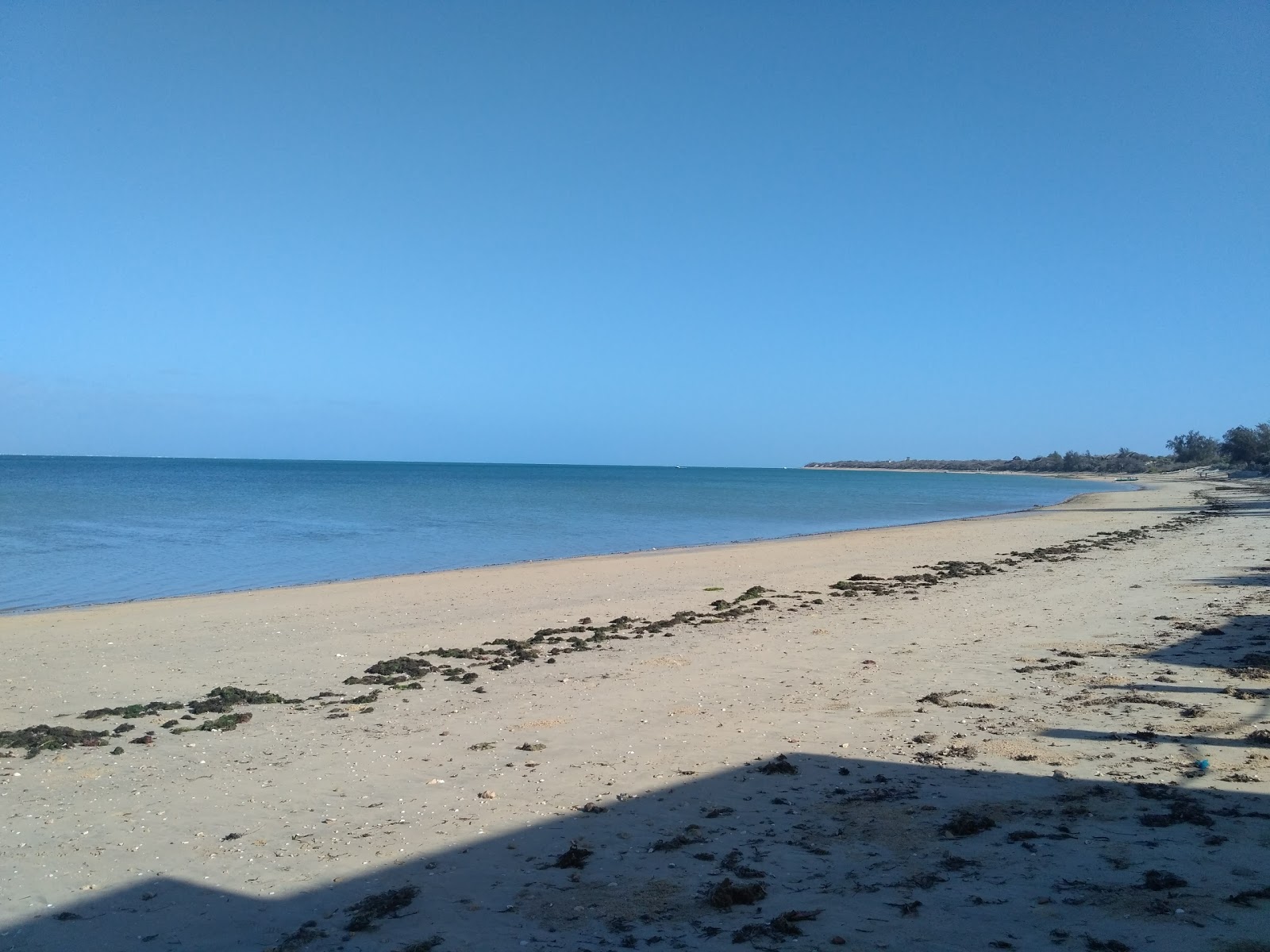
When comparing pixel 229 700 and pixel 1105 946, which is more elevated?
pixel 1105 946

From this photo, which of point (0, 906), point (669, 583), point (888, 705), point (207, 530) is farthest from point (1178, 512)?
point (0, 906)

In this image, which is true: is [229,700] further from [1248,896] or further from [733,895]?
[1248,896]

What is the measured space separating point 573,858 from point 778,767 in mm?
1906

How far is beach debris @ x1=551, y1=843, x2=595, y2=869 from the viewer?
4699mm

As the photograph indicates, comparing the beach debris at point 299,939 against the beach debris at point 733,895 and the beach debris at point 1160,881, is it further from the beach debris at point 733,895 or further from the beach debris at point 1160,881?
the beach debris at point 1160,881

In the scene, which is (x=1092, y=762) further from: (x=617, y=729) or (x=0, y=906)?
(x=0, y=906)

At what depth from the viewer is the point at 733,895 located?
13.8ft

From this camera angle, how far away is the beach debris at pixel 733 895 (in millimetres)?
4146

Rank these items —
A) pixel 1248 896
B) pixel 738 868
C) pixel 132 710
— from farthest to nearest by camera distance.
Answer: pixel 132 710
pixel 738 868
pixel 1248 896

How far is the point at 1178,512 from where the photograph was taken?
123 ft

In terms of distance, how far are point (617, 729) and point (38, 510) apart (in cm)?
4211

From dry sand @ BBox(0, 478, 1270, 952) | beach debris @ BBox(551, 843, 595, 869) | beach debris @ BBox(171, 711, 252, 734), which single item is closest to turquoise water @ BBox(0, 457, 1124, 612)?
dry sand @ BBox(0, 478, 1270, 952)

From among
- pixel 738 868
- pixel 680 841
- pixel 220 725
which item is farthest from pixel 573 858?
pixel 220 725

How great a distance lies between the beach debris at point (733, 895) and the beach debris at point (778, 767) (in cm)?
177
